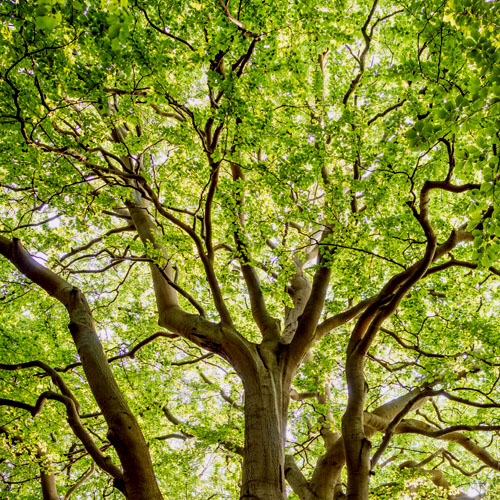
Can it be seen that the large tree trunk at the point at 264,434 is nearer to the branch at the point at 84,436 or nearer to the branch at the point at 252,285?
the branch at the point at 252,285

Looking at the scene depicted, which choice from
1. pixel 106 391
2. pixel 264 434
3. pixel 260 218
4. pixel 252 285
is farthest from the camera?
pixel 260 218

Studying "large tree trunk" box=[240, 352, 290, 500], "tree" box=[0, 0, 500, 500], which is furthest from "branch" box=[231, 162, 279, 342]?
"large tree trunk" box=[240, 352, 290, 500]

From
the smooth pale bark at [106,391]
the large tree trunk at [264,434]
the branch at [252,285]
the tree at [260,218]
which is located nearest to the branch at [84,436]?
the tree at [260,218]

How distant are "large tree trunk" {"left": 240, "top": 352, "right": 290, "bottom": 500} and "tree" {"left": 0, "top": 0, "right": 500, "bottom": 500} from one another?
0.03 metres

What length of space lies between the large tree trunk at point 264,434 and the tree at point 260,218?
1.0 inches

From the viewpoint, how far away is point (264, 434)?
4762 millimetres

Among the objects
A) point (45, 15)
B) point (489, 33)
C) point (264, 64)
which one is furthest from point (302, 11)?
point (45, 15)

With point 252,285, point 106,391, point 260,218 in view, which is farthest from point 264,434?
point 260,218

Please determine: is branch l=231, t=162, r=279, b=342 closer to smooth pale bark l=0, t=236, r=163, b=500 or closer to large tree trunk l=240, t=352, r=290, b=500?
large tree trunk l=240, t=352, r=290, b=500

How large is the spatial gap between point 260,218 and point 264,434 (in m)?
4.24

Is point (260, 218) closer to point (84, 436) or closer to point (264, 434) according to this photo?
point (264, 434)

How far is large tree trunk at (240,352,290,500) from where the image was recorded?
14.3 feet

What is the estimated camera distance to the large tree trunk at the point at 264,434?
4.35 m

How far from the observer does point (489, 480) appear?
11625 mm
